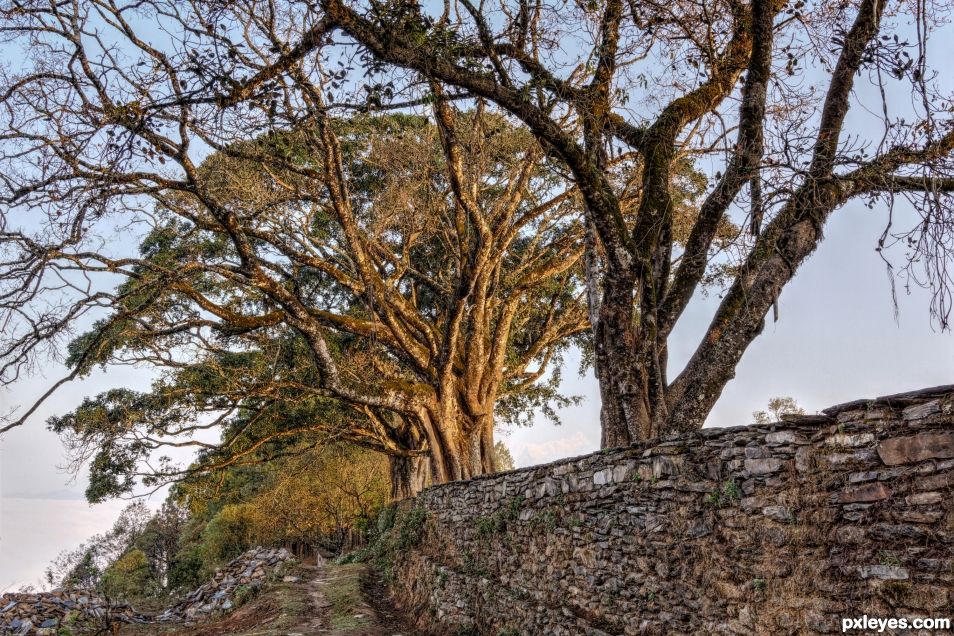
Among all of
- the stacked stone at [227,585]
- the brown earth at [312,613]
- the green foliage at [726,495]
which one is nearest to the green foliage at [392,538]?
the brown earth at [312,613]

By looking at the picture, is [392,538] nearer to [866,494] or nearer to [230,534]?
[866,494]

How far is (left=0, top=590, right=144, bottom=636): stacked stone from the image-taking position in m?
11.8

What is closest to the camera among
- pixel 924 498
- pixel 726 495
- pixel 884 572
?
pixel 924 498

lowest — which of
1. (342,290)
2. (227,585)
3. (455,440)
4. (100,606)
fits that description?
(100,606)

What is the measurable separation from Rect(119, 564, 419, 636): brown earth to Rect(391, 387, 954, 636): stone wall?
133 inches

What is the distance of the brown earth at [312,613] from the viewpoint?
8906 mm

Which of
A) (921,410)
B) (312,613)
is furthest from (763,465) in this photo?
(312,613)

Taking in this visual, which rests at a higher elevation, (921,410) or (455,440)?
(455,440)

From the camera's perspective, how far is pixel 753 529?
12.7ft

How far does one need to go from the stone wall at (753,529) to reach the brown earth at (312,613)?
11.1 feet

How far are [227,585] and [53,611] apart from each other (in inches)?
142

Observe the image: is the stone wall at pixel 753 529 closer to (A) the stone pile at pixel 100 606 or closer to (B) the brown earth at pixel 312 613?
(B) the brown earth at pixel 312 613

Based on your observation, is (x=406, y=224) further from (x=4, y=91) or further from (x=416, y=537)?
(x=4, y=91)

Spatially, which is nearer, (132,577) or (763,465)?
(763,465)
